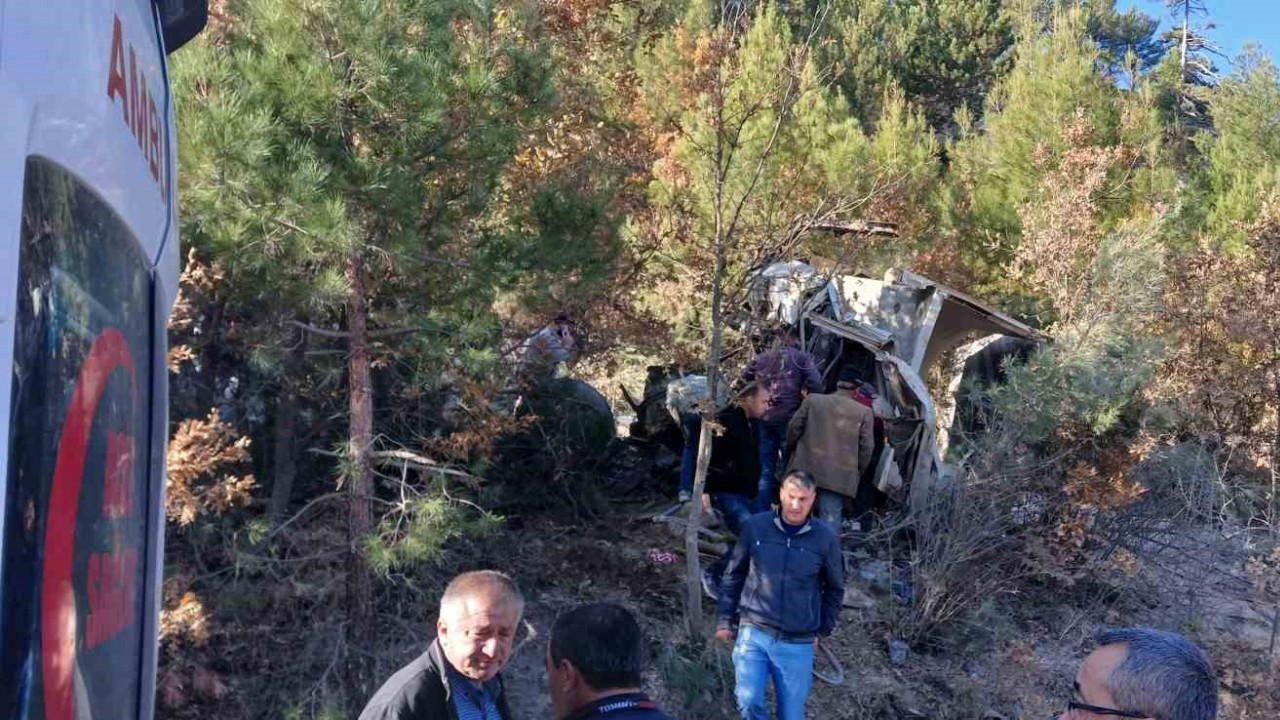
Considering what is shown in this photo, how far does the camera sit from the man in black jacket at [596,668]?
268 centimetres

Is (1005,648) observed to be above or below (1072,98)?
below

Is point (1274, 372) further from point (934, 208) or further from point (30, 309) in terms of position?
point (30, 309)

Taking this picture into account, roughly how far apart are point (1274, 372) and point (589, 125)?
18.3 feet

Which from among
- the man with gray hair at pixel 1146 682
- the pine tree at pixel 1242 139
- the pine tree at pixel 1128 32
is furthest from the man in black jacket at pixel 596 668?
the pine tree at pixel 1128 32

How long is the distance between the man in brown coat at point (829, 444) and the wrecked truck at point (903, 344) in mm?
765

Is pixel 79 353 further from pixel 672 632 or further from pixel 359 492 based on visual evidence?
pixel 672 632

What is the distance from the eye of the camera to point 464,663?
3100 mm

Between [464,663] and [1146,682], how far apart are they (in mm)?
1756

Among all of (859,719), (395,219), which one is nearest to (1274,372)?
(859,719)

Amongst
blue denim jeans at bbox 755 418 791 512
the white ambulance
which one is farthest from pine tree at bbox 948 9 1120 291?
the white ambulance

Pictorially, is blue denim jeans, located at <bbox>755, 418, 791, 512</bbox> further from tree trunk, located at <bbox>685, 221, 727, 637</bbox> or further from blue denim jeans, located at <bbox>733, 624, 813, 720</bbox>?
blue denim jeans, located at <bbox>733, 624, 813, 720</bbox>

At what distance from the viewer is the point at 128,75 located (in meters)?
1.76

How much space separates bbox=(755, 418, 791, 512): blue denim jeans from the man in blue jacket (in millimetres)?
2327

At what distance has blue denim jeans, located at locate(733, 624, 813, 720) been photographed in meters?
5.24
